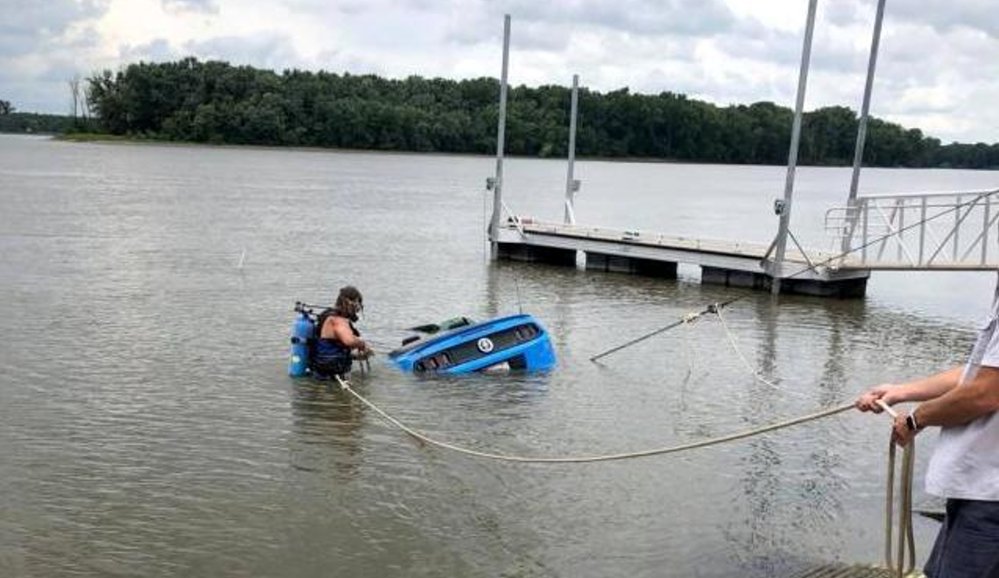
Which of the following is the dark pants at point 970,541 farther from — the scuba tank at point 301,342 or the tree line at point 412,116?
the tree line at point 412,116

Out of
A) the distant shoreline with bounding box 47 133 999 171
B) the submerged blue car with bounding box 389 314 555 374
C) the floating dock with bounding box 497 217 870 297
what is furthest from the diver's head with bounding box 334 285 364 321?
the distant shoreline with bounding box 47 133 999 171

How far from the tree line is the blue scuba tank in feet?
370

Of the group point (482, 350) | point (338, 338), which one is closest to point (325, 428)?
point (338, 338)

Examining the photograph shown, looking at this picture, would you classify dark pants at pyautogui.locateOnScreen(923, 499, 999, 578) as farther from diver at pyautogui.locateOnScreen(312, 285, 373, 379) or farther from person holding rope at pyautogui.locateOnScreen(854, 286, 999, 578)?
diver at pyautogui.locateOnScreen(312, 285, 373, 379)

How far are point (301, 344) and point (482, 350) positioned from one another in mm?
2926

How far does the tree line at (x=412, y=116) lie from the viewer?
5384 inches

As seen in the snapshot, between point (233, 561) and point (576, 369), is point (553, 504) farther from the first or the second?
point (576, 369)

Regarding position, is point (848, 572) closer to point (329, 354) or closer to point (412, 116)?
point (329, 354)

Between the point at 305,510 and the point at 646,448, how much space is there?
4.78m

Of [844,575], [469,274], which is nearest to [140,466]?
[844,575]

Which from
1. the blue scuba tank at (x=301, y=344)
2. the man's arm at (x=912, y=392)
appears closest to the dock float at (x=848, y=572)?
the man's arm at (x=912, y=392)

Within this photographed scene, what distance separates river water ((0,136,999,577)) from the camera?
9586mm

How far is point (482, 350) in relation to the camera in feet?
54.6

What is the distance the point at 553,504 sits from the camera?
10.8m
